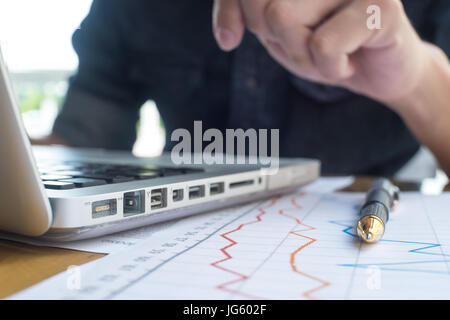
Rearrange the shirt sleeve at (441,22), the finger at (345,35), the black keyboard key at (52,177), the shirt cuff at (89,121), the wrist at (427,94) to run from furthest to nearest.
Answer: the shirt cuff at (89,121) < the shirt sleeve at (441,22) < the wrist at (427,94) < the finger at (345,35) < the black keyboard key at (52,177)

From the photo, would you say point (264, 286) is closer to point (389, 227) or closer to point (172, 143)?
point (389, 227)

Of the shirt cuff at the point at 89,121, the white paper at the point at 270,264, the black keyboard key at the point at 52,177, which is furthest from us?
the shirt cuff at the point at 89,121

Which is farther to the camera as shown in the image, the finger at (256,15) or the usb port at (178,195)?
the finger at (256,15)

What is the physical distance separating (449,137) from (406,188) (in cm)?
14

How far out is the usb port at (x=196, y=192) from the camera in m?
0.35

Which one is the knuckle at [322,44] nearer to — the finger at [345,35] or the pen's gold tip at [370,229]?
the finger at [345,35]

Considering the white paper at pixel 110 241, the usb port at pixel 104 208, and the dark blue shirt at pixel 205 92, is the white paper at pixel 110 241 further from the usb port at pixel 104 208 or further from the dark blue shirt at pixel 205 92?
the dark blue shirt at pixel 205 92

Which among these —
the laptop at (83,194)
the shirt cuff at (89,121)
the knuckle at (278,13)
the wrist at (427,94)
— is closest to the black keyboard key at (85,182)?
the laptop at (83,194)

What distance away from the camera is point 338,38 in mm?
488

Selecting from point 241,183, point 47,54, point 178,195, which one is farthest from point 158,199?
point 47,54

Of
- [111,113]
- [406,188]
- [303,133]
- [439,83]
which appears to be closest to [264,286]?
[406,188]

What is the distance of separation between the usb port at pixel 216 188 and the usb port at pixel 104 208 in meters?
0.11

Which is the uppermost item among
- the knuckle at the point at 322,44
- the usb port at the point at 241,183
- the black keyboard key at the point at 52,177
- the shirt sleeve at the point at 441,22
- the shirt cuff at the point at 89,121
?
the shirt sleeve at the point at 441,22

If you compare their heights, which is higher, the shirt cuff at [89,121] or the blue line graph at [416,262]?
the shirt cuff at [89,121]
